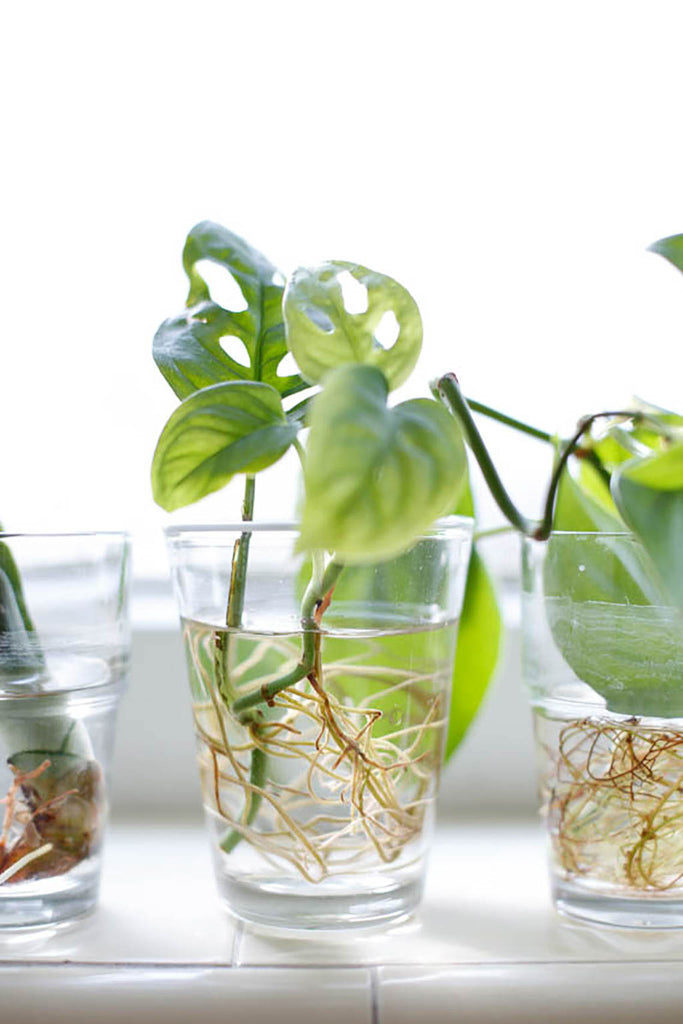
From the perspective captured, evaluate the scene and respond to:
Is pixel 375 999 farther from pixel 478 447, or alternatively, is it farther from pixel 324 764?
pixel 478 447

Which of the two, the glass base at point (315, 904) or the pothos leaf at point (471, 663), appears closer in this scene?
the glass base at point (315, 904)

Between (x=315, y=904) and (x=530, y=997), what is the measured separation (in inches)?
4.3

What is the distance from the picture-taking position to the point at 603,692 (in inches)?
20.1

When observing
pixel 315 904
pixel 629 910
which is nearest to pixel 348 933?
pixel 315 904

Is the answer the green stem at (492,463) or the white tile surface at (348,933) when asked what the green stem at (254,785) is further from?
the green stem at (492,463)

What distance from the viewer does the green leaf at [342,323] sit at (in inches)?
17.5

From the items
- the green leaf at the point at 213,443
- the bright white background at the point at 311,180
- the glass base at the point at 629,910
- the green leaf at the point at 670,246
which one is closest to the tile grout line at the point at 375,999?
the glass base at the point at 629,910

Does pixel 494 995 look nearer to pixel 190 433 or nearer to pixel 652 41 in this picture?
pixel 190 433

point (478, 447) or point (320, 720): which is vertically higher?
point (478, 447)

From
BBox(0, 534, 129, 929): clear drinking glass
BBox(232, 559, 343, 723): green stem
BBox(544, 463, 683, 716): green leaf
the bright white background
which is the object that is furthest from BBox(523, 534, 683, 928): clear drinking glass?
the bright white background

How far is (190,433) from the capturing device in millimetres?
453

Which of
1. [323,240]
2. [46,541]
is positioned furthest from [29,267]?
[46,541]

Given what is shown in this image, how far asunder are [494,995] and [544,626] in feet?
0.59

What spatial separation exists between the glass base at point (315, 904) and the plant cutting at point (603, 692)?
0.10 m
